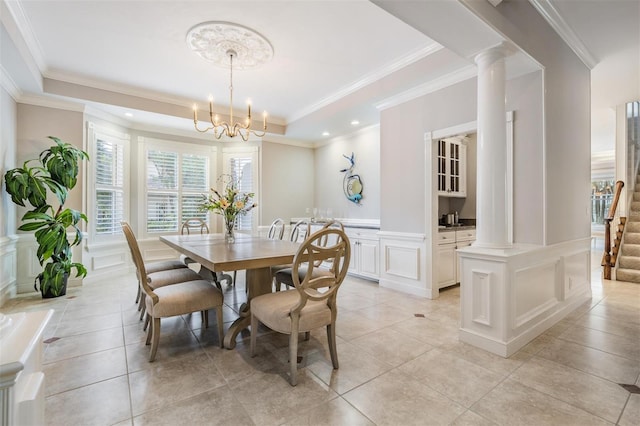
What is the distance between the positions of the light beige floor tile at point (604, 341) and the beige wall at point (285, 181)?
5002mm

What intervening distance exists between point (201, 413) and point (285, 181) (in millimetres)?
5181

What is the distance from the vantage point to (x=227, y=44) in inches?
124

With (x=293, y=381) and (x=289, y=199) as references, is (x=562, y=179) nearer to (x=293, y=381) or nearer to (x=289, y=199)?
(x=293, y=381)

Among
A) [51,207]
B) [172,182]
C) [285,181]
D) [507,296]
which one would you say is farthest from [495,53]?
[172,182]

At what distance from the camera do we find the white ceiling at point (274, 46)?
2.64 m

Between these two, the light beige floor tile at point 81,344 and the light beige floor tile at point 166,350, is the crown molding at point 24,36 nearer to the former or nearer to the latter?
the light beige floor tile at point 81,344

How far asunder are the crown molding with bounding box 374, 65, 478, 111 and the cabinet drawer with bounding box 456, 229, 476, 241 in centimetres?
200

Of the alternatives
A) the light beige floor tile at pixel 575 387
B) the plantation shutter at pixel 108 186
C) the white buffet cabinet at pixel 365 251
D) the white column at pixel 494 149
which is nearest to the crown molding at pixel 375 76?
the white column at pixel 494 149

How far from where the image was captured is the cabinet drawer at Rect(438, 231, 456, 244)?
3.93 meters

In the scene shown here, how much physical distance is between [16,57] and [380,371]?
4572mm

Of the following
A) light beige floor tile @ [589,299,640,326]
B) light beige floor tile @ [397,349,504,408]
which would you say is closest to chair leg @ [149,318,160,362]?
light beige floor tile @ [397,349,504,408]

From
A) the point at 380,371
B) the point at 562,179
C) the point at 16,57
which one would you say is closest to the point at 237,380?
the point at 380,371

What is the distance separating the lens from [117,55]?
3402 millimetres

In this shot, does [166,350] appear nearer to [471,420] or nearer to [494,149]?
[471,420]
